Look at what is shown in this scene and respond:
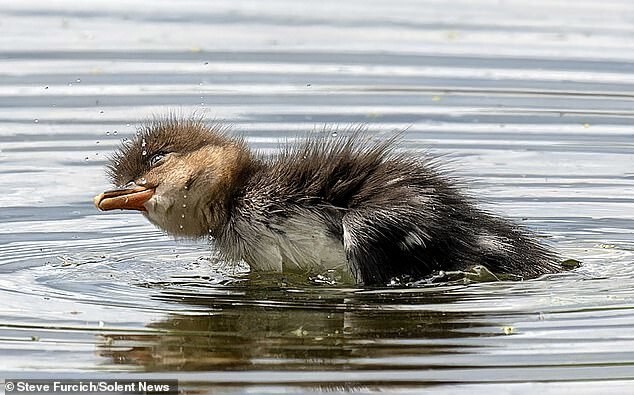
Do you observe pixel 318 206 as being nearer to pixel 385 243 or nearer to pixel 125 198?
pixel 385 243

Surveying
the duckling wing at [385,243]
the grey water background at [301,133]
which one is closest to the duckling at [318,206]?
the duckling wing at [385,243]

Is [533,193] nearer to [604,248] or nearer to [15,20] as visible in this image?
[604,248]

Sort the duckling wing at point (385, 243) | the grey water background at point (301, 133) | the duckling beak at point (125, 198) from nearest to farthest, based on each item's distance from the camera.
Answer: the grey water background at point (301, 133)
the duckling wing at point (385, 243)
the duckling beak at point (125, 198)

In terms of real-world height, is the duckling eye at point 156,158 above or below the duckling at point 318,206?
above

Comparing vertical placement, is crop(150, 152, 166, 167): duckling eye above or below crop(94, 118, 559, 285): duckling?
above

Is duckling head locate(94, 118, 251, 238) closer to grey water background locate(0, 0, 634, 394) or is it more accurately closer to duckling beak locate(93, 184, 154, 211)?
duckling beak locate(93, 184, 154, 211)

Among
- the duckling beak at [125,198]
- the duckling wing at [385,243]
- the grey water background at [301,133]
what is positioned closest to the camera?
the grey water background at [301,133]

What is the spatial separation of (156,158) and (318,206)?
1.03 meters

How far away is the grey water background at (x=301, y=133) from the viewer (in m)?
7.52

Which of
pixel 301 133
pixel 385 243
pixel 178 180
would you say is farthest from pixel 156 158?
pixel 301 133

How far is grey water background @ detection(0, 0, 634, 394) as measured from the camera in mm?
7516

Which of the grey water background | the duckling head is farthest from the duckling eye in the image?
the grey water background

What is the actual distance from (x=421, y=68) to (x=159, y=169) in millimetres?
5578

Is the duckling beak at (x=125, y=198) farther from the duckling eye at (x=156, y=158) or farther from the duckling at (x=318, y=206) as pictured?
the duckling eye at (x=156, y=158)
